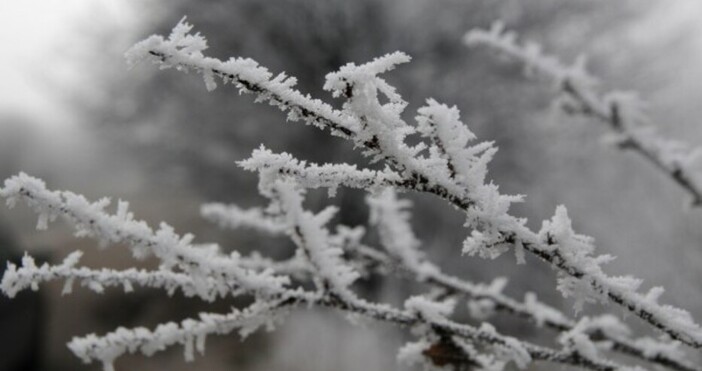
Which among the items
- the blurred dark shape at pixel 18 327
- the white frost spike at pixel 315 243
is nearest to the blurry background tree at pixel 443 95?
the blurred dark shape at pixel 18 327

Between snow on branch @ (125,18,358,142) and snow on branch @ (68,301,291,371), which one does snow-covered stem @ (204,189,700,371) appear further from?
snow on branch @ (125,18,358,142)

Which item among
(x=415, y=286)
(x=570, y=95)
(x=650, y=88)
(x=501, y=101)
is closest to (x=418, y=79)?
(x=501, y=101)

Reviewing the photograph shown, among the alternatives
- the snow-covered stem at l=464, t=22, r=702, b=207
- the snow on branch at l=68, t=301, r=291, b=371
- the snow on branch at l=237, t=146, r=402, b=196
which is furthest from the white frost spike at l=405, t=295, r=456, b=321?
the snow-covered stem at l=464, t=22, r=702, b=207

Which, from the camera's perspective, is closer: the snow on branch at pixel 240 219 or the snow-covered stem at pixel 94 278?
the snow-covered stem at pixel 94 278

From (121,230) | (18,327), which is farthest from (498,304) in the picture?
(18,327)

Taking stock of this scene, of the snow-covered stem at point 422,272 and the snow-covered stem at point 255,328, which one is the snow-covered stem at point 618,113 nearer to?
the snow-covered stem at point 422,272
